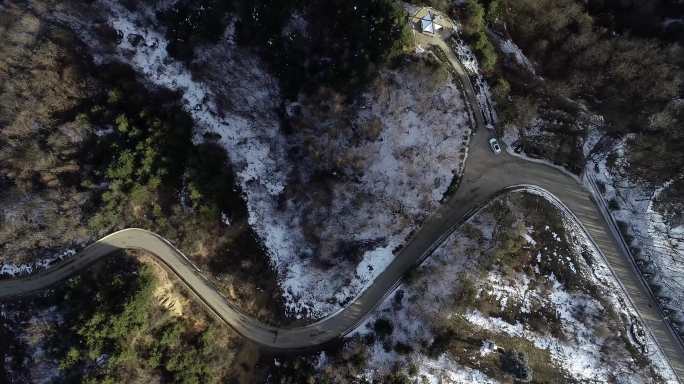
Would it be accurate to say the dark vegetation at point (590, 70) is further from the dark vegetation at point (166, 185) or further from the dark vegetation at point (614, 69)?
the dark vegetation at point (166, 185)

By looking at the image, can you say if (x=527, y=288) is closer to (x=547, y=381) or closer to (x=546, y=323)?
(x=546, y=323)

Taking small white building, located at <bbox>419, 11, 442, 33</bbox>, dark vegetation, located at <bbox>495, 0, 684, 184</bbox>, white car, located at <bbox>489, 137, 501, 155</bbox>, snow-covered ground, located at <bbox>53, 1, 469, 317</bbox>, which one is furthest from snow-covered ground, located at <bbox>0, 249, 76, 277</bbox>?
dark vegetation, located at <bbox>495, 0, 684, 184</bbox>

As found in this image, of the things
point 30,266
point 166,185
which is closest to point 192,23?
point 166,185

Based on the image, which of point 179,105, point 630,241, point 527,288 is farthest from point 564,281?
point 179,105

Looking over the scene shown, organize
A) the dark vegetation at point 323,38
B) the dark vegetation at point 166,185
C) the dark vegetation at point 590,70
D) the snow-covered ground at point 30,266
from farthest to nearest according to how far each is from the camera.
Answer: the dark vegetation at point 166,185, the snow-covered ground at point 30,266, the dark vegetation at point 590,70, the dark vegetation at point 323,38

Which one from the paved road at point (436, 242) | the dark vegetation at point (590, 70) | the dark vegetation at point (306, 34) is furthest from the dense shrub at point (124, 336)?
the dark vegetation at point (590, 70)

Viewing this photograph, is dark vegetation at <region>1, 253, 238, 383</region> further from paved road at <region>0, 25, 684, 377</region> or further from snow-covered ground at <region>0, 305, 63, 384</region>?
paved road at <region>0, 25, 684, 377</region>

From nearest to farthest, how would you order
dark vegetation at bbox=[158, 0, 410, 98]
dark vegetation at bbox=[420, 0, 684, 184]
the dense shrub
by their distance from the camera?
the dense shrub < dark vegetation at bbox=[158, 0, 410, 98] < dark vegetation at bbox=[420, 0, 684, 184]
